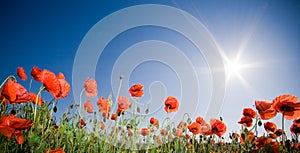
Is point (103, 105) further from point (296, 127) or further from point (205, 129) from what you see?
point (296, 127)

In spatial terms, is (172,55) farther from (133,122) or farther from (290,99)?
(290,99)

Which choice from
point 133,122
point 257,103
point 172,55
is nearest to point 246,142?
point 257,103

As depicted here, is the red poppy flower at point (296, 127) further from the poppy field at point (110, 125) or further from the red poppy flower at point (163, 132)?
the red poppy flower at point (163, 132)

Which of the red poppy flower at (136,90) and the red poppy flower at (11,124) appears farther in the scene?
the red poppy flower at (136,90)

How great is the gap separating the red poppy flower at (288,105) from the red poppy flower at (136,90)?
1.55 m

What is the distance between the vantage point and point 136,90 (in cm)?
325

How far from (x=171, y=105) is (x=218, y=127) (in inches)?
27.6

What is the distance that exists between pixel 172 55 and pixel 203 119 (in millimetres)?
1178

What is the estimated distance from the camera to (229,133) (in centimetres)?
416

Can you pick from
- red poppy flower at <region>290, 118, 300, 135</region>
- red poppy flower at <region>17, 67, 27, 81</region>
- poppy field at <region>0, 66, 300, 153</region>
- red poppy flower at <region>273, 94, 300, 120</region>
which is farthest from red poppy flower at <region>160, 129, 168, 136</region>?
red poppy flower at <region>17, 67, 27, 81</region>

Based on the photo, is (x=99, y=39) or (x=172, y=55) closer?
(x=99, y=39)

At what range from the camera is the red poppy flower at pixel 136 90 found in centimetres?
324

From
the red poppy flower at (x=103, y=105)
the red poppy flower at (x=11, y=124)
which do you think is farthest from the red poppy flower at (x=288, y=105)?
the red poppy flower at (x=11, y=124)

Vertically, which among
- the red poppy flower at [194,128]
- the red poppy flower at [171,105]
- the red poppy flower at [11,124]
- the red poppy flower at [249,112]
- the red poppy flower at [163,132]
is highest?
the red poppy flower at [171,105]
